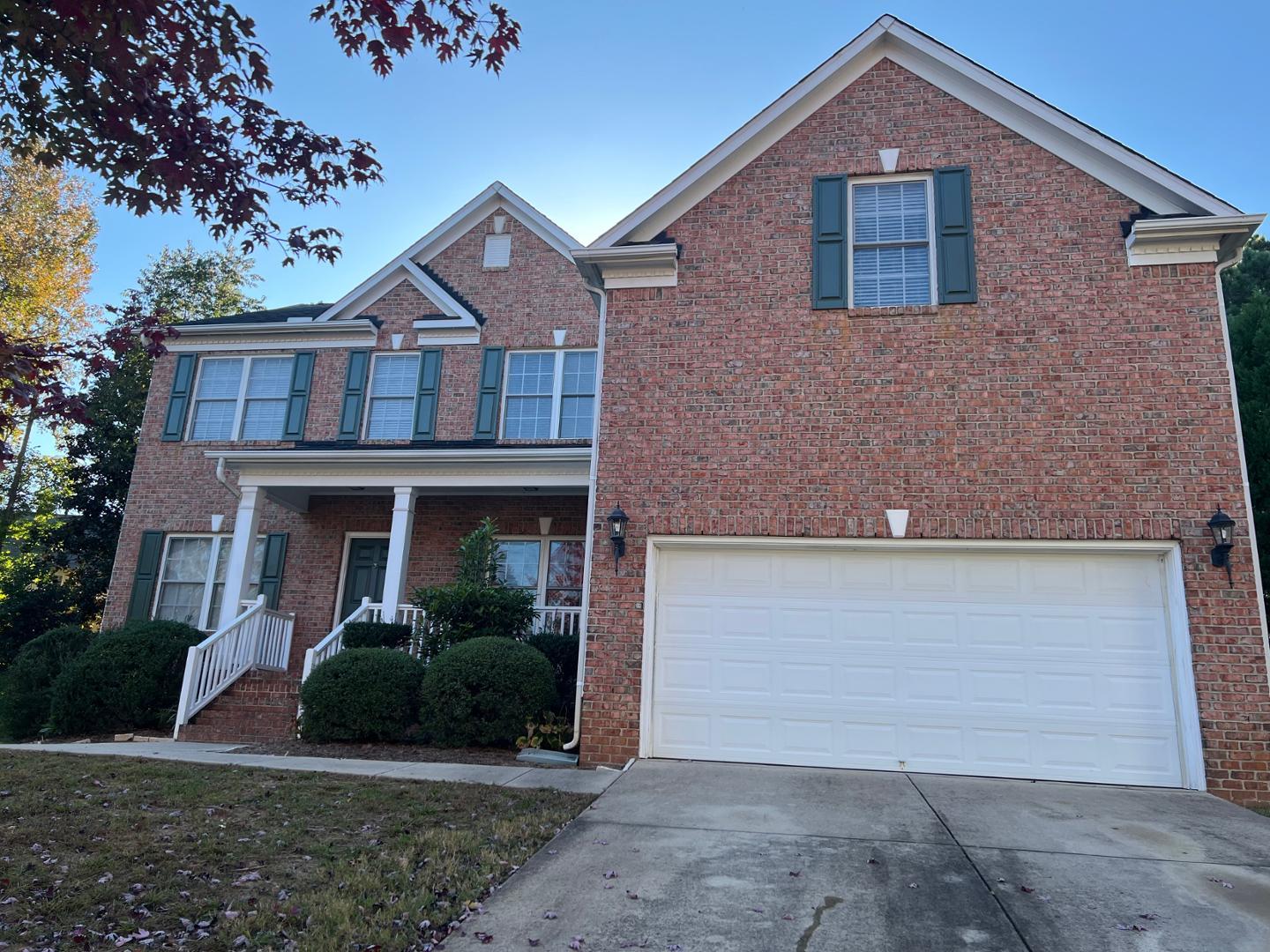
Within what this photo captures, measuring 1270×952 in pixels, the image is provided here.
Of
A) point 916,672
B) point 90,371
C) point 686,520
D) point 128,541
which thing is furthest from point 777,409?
point 128,541

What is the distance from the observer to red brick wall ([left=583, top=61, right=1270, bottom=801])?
7.91 m

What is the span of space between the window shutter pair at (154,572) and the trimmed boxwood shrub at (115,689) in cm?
290

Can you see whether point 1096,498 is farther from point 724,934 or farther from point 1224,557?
point 724,934

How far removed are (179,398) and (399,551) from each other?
21.0 feet

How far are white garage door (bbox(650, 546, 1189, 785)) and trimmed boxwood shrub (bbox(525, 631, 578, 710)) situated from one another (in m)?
1.87

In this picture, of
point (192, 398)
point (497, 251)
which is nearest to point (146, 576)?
point (192, 398)

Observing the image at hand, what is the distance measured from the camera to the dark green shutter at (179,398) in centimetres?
1529

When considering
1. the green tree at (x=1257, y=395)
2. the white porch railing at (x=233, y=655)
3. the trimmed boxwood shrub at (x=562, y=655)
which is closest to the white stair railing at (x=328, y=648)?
the white porch railing at (x=233, y=655)

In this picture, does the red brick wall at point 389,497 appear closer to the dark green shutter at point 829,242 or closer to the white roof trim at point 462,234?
the white roof trim at point 462,234

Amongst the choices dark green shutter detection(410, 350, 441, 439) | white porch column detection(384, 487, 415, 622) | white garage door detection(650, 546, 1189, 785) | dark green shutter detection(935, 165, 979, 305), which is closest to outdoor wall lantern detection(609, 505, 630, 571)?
white garage door detection(650, 546, 1189, 785)

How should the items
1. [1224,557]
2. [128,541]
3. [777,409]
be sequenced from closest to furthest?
[1224,557]
[777,409]
[128,541]

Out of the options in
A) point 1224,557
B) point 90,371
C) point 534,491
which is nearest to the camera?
point 90,371

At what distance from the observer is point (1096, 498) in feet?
26.2

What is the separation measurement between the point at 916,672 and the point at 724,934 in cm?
481
